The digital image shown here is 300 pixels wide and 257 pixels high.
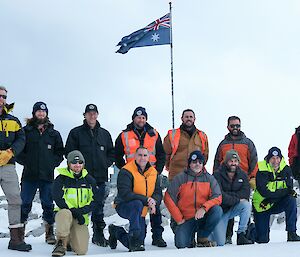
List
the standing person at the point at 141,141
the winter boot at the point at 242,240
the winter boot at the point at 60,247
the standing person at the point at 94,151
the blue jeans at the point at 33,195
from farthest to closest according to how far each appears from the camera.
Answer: the standing person at the point at 141,141 < the standing person at the point at 94,151 < the blue jeans at the point at 33,195 < the winter boot at the point at 242,240 < the winter boot at the point at 60,247

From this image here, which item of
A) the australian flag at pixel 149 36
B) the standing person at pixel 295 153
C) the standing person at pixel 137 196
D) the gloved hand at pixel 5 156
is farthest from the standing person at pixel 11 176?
the australian flag at pixel 149 36

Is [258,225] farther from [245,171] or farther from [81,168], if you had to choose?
[81,168]

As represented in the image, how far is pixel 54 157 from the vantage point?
279 inches

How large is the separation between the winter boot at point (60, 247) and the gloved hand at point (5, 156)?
1.31 m

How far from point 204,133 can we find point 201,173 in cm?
133

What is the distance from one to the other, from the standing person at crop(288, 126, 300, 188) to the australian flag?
21.1 ft

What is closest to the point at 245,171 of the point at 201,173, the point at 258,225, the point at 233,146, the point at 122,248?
the point at 233,146

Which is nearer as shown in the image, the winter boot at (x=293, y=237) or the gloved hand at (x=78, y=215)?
the gloved hand at (x=78, y=215)

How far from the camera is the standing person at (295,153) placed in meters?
7.82

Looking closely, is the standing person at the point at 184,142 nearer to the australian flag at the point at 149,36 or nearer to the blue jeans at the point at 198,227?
the blue jeans at the point at 198,227

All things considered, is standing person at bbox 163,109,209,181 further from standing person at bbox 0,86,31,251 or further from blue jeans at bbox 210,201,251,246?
standing person at bbox 0,86,31,251

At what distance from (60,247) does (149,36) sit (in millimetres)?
8712

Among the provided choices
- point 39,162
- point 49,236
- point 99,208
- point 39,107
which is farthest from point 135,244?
point 39,107

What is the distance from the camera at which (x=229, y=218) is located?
6980 millimetres
